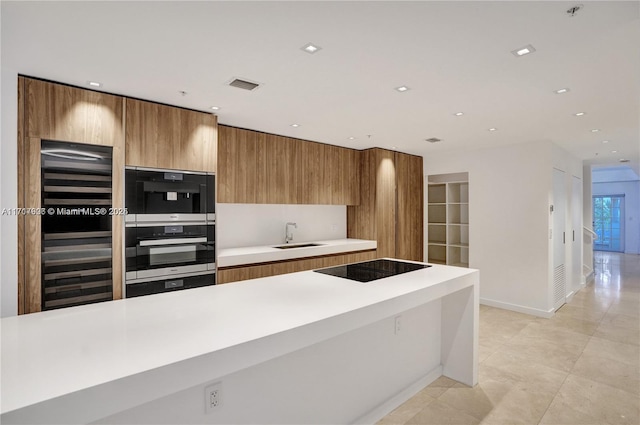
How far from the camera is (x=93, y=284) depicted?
112 inches

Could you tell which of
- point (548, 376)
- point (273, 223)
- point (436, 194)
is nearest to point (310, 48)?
point (273, 223)

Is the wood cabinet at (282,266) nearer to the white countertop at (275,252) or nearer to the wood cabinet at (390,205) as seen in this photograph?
the white countertop at (275,252)

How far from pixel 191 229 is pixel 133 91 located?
53.2 inches

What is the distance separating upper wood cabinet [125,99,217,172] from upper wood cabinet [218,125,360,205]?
51cm

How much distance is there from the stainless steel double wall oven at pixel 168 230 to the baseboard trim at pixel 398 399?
204 cm

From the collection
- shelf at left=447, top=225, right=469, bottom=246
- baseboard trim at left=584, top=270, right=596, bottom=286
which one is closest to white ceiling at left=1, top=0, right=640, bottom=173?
shelf at left=447, top=225, right=469, bottom=246

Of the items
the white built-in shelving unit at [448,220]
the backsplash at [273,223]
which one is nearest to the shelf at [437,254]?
the white built-in shelving unit at [448,220]

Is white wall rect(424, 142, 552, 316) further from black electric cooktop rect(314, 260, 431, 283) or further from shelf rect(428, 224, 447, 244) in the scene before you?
black electric cooktop rect(314, 260, 431, 283)

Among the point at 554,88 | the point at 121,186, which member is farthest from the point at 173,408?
the point at 554,88

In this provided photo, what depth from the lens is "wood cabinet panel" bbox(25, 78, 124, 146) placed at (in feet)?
8.43

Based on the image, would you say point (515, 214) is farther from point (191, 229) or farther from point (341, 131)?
point (191, 229)

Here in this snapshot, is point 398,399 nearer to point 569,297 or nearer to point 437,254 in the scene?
point 437,254

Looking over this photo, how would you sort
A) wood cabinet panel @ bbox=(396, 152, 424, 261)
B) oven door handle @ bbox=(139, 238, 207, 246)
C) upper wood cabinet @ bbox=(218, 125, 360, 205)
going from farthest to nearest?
wood cabinet panel @ bbox=(396, 152, 424, 261) < upper wood cabinet @ bbox=(218, 125, 360, 205) < oven door handle @ bbox=(139, 238, 207, 246)

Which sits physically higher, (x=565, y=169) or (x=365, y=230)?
(x=565, y=169)
